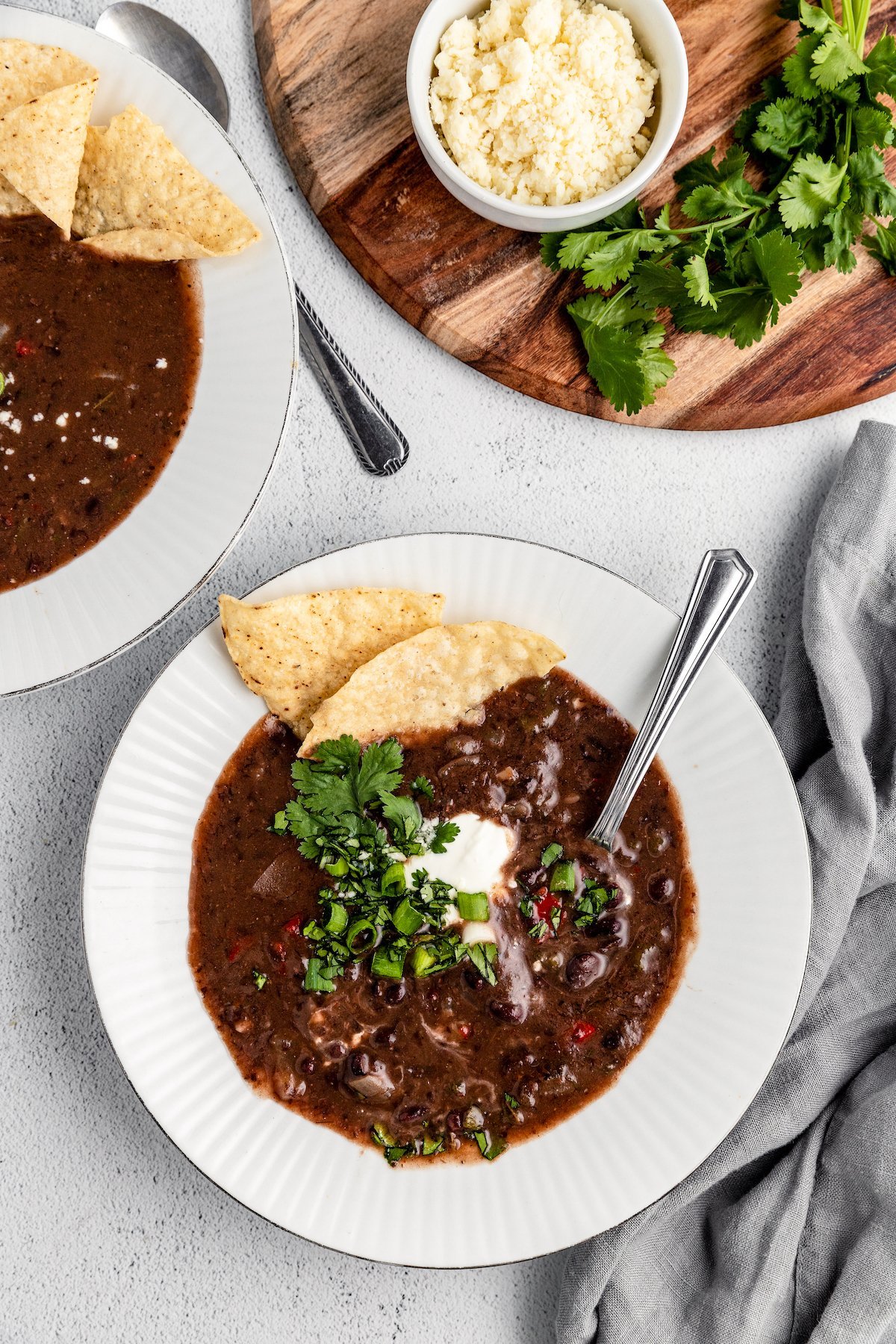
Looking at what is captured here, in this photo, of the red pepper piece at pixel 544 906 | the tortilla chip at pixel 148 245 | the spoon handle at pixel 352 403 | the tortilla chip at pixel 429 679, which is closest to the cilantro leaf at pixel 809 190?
the spoon handle at pixel 352 403

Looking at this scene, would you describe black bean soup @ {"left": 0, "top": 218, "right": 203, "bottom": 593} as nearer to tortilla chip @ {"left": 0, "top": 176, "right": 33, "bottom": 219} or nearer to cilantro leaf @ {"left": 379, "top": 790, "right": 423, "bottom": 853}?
tortilla chip @ {"left": 0, "top": 176, "right": 33, "bottom": 219}

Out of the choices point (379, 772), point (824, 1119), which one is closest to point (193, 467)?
point (379, 772)

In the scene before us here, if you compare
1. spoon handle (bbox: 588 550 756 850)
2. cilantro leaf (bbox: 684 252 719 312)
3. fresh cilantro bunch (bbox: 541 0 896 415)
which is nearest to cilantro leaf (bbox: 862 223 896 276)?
fresh cilantro bunch (bbox: 541 0 896 415)

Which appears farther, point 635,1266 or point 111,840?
point 635,1266

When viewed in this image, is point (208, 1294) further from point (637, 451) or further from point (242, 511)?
point (637, 451)

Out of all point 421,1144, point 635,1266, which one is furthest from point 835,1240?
point 421,1144
